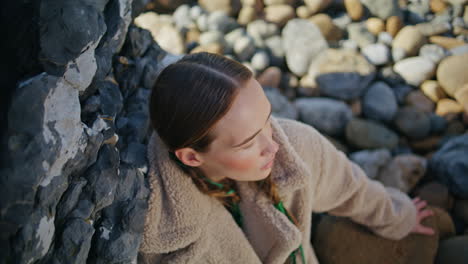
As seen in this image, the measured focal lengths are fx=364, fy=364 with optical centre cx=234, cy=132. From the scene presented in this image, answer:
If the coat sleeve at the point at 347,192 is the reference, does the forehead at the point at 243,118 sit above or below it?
above

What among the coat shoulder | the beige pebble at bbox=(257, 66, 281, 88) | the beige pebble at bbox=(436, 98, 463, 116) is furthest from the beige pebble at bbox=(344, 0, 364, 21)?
the coat shoulder

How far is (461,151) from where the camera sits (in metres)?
2.44

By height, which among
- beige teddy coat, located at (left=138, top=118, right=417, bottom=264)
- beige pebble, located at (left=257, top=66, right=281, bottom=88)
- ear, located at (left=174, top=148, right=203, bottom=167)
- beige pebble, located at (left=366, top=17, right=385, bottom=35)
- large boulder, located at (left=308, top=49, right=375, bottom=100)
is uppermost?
ear, located at (left=174, top=148, right=203, bottom=167)

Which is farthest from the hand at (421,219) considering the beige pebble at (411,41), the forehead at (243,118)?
the beige pebble at (411,41)

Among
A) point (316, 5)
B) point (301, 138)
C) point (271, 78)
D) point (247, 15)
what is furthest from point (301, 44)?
point (301, 138)

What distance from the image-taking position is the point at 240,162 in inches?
45.7

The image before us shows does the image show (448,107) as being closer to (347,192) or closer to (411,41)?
(411,41)

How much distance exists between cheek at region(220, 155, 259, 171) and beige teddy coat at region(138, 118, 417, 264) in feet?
0.55

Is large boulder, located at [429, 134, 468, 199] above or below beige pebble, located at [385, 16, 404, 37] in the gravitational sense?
below

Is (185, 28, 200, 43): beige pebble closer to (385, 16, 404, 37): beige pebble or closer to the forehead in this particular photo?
(385, 16, 404, 37): beige pebble

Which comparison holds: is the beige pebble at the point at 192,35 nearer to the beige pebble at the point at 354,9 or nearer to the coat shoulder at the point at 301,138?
the beige pebble at the point at 354,9

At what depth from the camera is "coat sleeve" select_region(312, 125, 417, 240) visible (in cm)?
151

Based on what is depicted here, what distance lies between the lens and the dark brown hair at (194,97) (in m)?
1.04

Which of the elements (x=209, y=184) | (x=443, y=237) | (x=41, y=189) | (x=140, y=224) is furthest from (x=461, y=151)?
(x=41, y=189)
